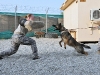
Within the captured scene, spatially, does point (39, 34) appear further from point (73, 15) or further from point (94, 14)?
point (94, 14)

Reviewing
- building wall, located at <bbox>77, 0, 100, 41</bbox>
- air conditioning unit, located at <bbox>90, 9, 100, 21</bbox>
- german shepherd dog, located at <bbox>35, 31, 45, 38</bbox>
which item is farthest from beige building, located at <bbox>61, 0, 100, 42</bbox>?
german shepherd dog, located at <bbox>35, 31, 45, 38</bbox>

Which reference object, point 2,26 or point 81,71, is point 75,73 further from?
point 2,26

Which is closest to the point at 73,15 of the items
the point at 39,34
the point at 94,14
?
the point at 94,14

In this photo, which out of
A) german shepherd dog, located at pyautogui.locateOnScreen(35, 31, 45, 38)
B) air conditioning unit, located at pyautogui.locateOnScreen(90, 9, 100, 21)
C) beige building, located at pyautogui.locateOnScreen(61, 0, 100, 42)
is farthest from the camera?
german shepherd dog, located at pyautogui.locateOnScreen(35, 31, 45, 38)

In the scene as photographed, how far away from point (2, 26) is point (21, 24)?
32.1 ft

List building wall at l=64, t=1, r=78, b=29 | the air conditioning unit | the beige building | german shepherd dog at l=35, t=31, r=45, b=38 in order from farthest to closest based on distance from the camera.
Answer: german shepherd dog at l=35, t=31, r=45, b=38, building wall at l=64, t=1, r=78, b=29, the beige building, the air conditioning unit

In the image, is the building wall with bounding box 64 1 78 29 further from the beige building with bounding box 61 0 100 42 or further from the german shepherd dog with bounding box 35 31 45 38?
the german shepherd dog with bounding box 35 31 45 38

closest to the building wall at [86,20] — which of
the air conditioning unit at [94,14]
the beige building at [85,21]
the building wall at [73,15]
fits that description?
the beige building at [85,21]

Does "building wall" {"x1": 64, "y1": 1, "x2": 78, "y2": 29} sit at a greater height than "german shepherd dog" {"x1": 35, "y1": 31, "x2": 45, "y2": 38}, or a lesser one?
greater

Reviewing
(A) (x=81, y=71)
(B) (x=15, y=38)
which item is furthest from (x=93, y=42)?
(A) (x=81, y=71)

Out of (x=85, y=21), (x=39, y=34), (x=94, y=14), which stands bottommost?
(x=39, y=34)

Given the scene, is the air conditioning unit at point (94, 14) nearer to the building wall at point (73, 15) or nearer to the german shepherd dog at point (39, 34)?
the building wall at point (73, 15)

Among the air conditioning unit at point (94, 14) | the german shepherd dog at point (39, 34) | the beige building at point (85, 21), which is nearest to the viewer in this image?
the air conditioning unit at point (94, 14)

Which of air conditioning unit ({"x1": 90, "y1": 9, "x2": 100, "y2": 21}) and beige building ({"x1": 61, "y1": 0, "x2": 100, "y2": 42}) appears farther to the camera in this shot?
beige building ({"x1": 61, "y1": 0, "x2": 100, "y2": 42})
